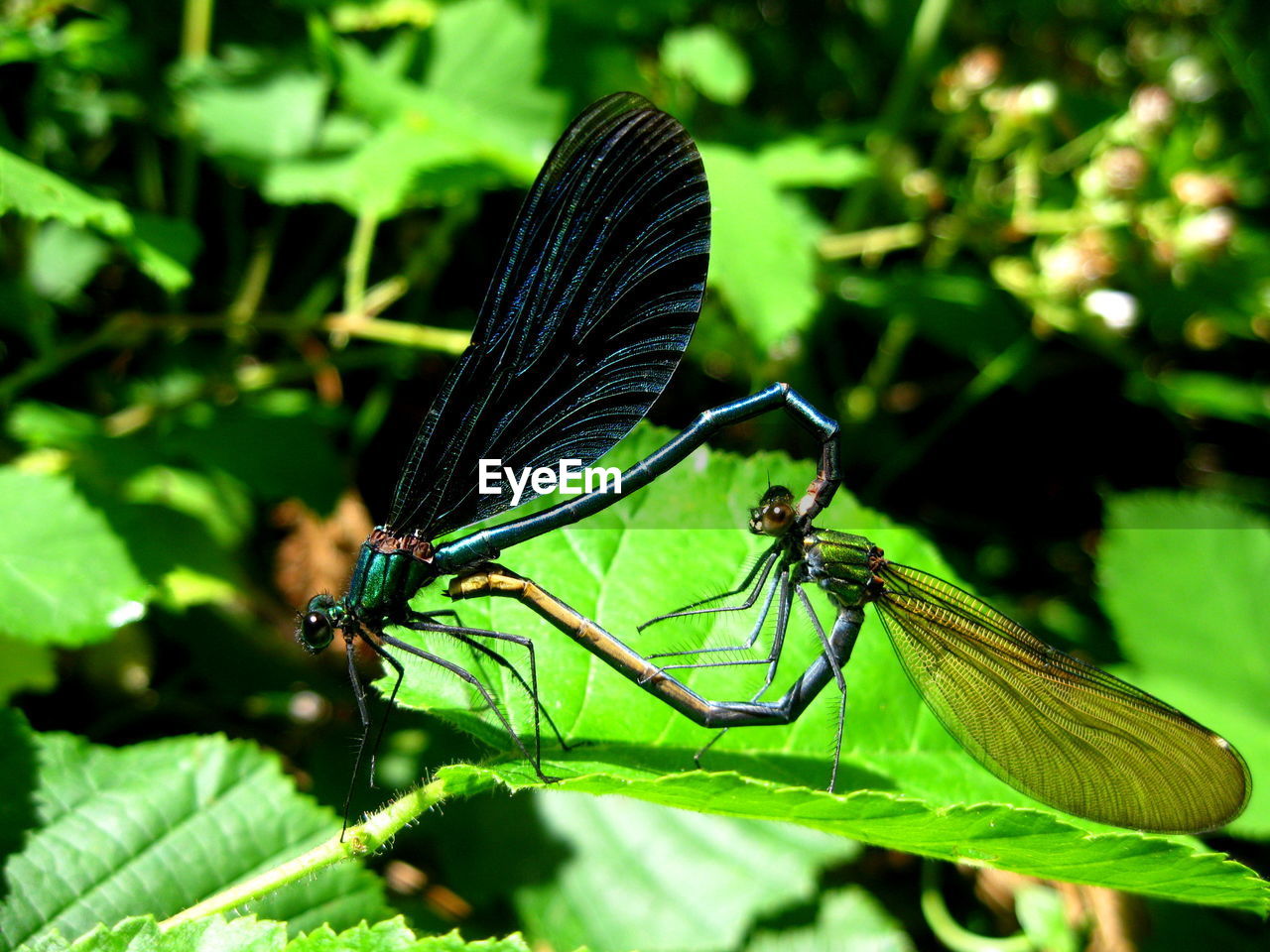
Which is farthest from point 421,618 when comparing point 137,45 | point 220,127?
point 137,45

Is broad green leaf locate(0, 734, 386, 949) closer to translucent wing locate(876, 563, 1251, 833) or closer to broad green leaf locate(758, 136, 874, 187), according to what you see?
translucent wing locate(876, 563, 1251, 833)

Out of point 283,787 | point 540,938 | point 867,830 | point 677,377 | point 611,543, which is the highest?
point 677,377

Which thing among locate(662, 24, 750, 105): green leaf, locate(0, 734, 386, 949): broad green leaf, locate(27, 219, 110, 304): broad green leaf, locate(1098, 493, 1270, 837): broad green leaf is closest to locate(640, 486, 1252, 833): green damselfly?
locate(0, 734, 386, 949): broad green leaf

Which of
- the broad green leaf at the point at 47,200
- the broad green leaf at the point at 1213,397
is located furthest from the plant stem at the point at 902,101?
the broad green leaf at the point at 47,200

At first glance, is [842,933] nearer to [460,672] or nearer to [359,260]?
[460,672]

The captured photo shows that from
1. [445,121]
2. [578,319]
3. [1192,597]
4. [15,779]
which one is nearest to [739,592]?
[578,319]

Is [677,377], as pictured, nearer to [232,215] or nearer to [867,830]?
[232,215]
